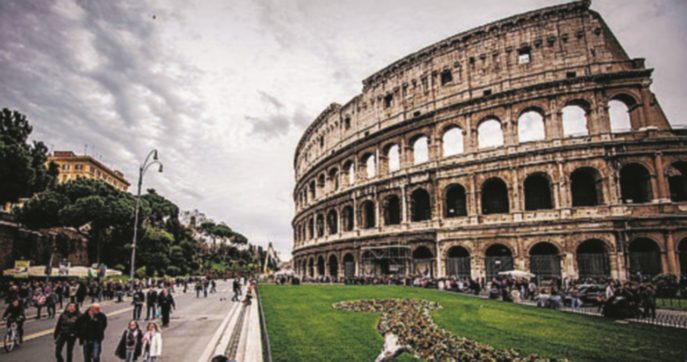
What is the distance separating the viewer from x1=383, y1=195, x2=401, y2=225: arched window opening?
3400 centimetres

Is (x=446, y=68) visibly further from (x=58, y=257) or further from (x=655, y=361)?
(x=58, y=257)

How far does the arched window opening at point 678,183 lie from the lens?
85.3 ft

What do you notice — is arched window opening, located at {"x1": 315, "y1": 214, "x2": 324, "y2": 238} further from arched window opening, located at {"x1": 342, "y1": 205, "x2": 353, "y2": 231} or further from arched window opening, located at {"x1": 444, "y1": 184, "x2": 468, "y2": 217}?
arched window opening, located at {"x1": 444, "y1": 184, "x2": 468, "y2": 217}

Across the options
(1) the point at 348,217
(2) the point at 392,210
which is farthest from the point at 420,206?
(1) the point at 348,217

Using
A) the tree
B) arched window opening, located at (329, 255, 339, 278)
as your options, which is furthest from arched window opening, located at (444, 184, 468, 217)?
the tree

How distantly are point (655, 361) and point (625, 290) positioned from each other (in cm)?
798

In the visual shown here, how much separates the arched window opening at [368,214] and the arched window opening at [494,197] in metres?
10.7

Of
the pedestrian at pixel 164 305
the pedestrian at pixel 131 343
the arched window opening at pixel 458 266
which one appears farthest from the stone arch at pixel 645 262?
the pedestrian at pixel 131 343

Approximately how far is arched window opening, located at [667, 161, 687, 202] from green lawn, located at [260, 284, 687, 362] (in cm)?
1804

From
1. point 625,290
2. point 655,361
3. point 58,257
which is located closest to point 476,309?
point 625,290

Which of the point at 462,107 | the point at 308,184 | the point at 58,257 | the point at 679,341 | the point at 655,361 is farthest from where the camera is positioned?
the point at 308,184

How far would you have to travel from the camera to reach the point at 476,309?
15711 millimetres

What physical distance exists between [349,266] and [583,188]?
1987 cm

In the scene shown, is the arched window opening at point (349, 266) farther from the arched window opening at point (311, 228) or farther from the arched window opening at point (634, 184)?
the arched window opening at point (634, 184)
